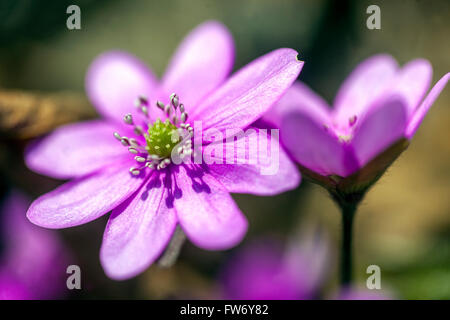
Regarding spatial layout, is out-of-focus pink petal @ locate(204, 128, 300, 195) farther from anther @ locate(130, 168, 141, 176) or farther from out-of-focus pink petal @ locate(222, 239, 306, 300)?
out-of-focus pink petal @ locate(222, 239, 306, 300)

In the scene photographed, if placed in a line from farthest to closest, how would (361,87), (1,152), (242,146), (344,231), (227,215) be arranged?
1. (1,152)
2. (361,87)
3. (344,231)
4. (242,146)
5. (227,215)

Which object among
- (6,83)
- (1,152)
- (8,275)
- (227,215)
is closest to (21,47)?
(6,83)

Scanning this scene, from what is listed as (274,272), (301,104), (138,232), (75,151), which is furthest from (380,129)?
(274,272)

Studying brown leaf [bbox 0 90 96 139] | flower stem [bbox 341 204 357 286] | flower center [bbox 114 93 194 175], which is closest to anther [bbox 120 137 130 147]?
flower center [bbox 114 93 194 175]

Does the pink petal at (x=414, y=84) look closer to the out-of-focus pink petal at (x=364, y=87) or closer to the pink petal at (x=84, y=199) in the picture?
the out-of-focus pink petal at (x=364, y=87)

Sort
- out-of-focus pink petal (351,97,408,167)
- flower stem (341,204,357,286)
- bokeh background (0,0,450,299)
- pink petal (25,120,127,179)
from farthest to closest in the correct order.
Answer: bokeh background (0,0,450,299)
pink petal (25,120,127,179)
flower stem (341,204,357,286)
out-of-focus pink petal (351,97,408,167)

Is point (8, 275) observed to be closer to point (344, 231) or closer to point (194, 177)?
point (194, 177)
